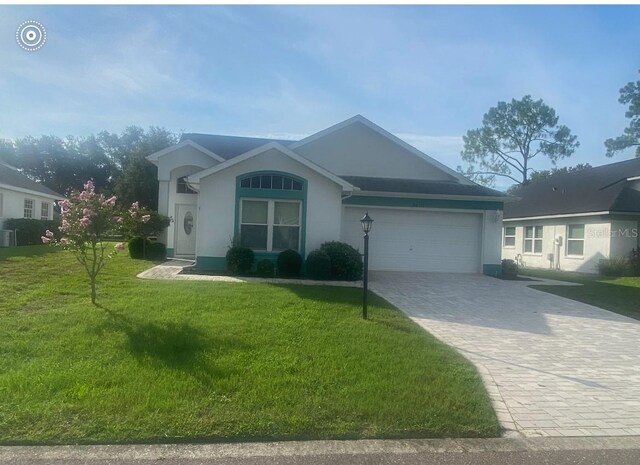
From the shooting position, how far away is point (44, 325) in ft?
23.1

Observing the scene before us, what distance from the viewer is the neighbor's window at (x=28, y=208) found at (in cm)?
2525

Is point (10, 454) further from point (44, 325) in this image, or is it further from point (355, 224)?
point (355, 224)

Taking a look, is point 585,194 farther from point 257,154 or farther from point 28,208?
point 28,208

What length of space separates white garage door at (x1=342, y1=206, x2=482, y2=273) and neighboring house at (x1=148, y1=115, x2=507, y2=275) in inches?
1.4

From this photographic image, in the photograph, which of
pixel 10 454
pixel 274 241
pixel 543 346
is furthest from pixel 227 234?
pixel 10 454

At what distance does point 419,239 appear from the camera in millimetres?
16469

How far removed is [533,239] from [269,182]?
16666 millimetres

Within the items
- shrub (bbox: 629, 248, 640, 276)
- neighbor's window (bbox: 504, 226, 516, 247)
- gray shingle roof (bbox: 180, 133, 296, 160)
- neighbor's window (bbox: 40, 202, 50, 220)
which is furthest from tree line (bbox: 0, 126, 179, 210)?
shrub (bbox: 629, 248, 640, 276)

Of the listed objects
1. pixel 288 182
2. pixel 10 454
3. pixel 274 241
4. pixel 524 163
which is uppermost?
pixel 524 163

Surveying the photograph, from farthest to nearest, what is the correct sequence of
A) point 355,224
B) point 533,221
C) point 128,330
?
point 533,221
point 355,224
point 128,330

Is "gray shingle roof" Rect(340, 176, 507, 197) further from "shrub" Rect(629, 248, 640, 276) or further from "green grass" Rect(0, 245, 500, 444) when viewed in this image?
"green grass" Rect(0, 245, 500, 444)

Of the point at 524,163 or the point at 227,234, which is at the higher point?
the point at 524,163

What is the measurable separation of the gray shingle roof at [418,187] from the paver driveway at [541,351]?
13.8 feet

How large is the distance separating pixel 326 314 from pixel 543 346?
3620 millimetres
